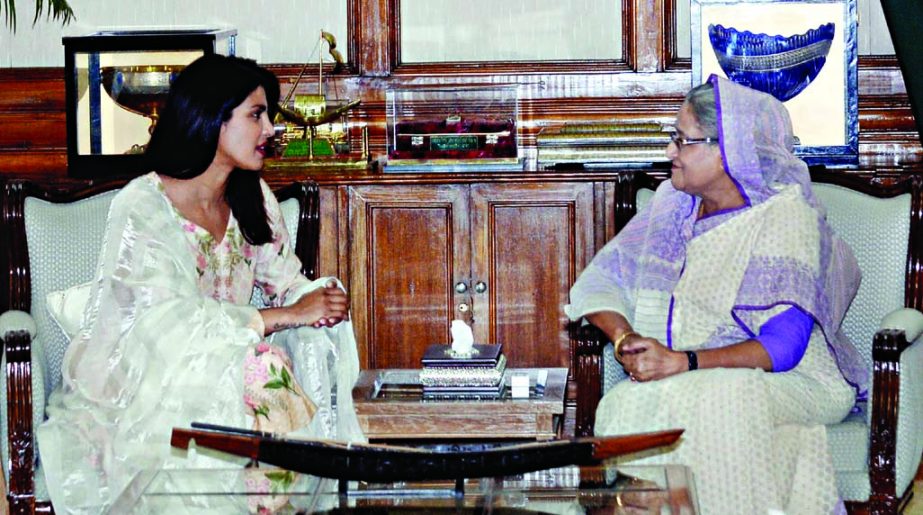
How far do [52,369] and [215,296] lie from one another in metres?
0.54

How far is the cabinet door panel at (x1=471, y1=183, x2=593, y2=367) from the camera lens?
4.45 metres

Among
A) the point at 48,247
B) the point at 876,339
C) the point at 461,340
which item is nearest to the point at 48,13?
the point at 48,247

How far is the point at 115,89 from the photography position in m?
4.68

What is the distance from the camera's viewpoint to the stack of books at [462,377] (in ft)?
11.7

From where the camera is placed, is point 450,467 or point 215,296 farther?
point 215,296

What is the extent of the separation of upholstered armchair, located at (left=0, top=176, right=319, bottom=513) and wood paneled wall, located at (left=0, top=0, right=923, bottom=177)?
965 mm

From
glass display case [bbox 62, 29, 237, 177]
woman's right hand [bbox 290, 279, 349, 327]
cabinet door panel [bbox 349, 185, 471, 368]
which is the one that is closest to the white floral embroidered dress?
woman's right hand [bbox 290, 279, 349, 327]

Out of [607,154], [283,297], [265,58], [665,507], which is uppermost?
[265,58]

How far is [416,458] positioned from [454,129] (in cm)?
229

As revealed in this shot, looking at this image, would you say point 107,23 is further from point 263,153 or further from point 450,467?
point 450,467

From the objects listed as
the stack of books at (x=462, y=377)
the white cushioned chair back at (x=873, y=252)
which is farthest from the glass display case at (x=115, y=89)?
the white cushioned chair back at (x=873, y=252)

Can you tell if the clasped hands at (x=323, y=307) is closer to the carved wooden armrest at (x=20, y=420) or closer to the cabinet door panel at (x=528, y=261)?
the carved wooden armrest at (x=20, y=420)

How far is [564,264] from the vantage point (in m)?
4.46

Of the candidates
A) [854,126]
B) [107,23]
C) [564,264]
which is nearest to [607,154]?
[564,264]
